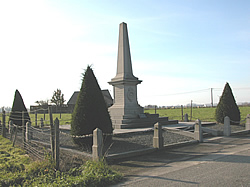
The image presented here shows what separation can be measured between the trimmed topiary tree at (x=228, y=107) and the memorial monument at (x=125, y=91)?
4943 millimetres

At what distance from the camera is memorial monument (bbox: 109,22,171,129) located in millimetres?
15703

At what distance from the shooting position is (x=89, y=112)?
28.8 feet

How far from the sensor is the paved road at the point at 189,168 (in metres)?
5.19

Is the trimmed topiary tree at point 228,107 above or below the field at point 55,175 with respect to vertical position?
above

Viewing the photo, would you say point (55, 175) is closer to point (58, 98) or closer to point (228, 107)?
point (228, 107)

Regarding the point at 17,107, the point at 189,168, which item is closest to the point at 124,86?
the point at 17,107

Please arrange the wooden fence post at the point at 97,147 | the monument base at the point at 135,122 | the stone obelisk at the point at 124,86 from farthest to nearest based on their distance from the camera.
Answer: the stone obelisk at the point at 124,86 → the monument base at the point at 135,122 → the wooden fence post at the point at 97,147

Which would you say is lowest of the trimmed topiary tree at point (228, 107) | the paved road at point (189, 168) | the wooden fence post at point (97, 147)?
the paved road at point (189, 168)

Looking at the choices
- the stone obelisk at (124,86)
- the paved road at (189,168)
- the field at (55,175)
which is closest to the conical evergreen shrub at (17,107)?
the stone obelisk at (124,86)

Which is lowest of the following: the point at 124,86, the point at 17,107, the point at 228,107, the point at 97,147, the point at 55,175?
the point at 55,175

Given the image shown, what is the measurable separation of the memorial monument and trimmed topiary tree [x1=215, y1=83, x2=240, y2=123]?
16.2 feet

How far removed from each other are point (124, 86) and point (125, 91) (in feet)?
1.18

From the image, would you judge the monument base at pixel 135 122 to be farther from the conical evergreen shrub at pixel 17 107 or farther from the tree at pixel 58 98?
the tree at pixel 58 98

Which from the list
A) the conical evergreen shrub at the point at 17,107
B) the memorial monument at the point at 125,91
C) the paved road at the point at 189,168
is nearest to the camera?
the paved road at the point at 189,168
